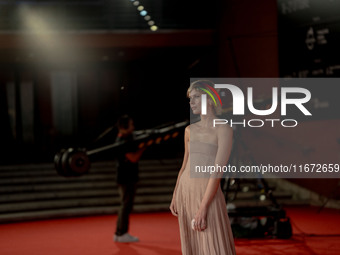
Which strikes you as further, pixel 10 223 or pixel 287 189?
pixel 287 189

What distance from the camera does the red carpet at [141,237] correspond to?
5578 millimetres

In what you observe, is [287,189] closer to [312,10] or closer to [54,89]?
[312,10]

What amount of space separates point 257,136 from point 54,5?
6.56m

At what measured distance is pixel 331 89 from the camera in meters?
6.87

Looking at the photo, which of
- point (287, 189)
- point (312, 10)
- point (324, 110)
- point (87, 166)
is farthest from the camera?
point (287, 189)

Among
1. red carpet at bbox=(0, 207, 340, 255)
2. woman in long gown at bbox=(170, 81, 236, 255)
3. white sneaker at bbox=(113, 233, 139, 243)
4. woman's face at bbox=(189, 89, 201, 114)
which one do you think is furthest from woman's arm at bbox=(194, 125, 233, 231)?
white sneaker at bbox=(113, 233, 139, 243)

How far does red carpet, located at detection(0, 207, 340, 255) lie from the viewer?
18.3 feet

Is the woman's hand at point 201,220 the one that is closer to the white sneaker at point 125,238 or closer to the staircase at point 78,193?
the white sneaker at point 125,238

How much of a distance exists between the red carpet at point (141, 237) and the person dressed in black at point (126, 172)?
21cm

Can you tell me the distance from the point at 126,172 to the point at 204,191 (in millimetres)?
3384

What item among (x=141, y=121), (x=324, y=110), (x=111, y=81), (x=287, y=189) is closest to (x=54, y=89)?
(x=111, y=81)

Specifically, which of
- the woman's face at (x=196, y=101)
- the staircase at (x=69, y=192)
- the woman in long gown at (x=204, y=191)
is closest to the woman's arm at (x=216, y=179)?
the woman in long gown at (x=204, y=191)

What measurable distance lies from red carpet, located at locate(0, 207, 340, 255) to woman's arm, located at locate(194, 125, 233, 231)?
9.85 ft

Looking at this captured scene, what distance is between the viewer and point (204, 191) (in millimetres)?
2584
